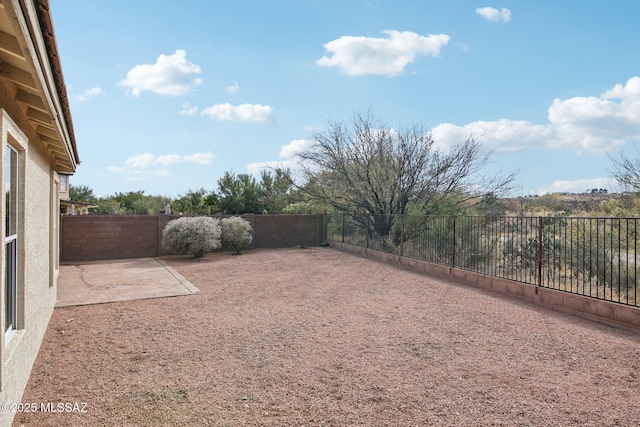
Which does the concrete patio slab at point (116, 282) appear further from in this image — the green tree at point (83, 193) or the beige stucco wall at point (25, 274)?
the green tree at point (83, 193)

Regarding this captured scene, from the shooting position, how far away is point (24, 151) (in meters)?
3.87

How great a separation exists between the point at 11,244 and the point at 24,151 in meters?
0.94

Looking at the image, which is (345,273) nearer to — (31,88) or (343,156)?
(343,156)

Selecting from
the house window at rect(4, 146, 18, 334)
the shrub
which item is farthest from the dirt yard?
the shrub

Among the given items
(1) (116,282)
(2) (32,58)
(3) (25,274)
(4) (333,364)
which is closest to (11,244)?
(3) (25,274)

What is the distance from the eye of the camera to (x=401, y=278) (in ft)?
34.2

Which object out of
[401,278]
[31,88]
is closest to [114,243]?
[401,278]

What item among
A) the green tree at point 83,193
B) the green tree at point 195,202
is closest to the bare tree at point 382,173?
the green tree at point 195,202

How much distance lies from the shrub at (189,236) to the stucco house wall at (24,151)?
8827 millimetres

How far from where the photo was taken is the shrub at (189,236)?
1427cm

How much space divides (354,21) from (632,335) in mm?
10182

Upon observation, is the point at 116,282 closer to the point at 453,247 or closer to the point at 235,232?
the point at 235,232

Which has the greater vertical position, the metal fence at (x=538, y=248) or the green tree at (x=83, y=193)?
the green tree at (x=83, y=193)

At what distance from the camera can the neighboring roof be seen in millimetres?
2021
